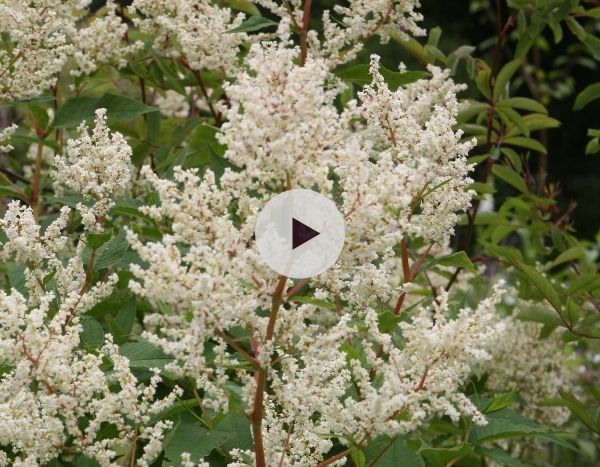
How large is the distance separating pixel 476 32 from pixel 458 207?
643 inches

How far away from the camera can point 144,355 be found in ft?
8.42

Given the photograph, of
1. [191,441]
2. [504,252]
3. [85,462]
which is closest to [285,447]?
[191,441]

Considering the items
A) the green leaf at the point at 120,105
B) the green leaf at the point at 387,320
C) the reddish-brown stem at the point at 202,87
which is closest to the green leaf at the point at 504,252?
the reddish-brown stem at the point at 202,87

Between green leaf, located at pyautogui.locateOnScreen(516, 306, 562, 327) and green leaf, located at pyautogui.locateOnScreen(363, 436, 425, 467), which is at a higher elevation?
green leaf, located at pyautogui.locateOnScreen(363, 436, 425, 467)

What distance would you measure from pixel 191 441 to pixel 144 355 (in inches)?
12.1

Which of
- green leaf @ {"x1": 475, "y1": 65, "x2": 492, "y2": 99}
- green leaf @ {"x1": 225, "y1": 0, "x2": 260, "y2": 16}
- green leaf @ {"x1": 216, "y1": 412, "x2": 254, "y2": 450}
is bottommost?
green leaf @ {"x1": 216, "y1": 412, "x2": 254, "y2": 450}

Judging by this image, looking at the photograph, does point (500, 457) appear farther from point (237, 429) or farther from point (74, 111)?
point (74, 111)

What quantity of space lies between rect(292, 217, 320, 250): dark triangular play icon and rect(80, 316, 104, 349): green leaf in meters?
1.00

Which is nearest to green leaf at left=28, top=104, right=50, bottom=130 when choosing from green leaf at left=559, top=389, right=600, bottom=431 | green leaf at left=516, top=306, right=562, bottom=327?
green leaf at left=516, top=306, right=562, bottom=327

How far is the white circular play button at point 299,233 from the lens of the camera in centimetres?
184

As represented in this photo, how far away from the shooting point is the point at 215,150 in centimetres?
302

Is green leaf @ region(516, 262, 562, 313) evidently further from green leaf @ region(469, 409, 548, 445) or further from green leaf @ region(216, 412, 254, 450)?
green leaf @ region(216, 412, 254, 450)

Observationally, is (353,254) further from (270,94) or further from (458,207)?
(458,207)

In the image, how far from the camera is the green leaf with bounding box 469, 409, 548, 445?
2.86m
